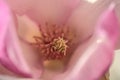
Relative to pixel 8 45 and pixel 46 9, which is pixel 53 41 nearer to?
pixel 46 9

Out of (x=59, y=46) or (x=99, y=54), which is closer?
(x=99, y=54)

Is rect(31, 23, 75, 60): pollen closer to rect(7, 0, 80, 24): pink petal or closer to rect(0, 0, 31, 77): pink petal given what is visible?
rect(7, 0, 80, 24): pink petal

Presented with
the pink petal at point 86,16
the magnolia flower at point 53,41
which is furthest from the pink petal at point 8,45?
the pink petal at point 86,16

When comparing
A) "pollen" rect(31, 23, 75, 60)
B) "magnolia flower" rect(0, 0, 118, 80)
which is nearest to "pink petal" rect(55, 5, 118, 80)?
"magnolia flower" rect(0, 0, 118, 80)

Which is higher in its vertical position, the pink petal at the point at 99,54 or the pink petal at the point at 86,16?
the pink petal at the point at 86,16

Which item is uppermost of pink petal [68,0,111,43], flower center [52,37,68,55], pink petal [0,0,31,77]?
pink petal [68,0,111,43]

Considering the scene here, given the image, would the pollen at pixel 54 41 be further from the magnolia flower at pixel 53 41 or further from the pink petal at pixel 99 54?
the pink petal at pixel 99 54

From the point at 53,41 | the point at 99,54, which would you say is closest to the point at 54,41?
the point at 53,41
